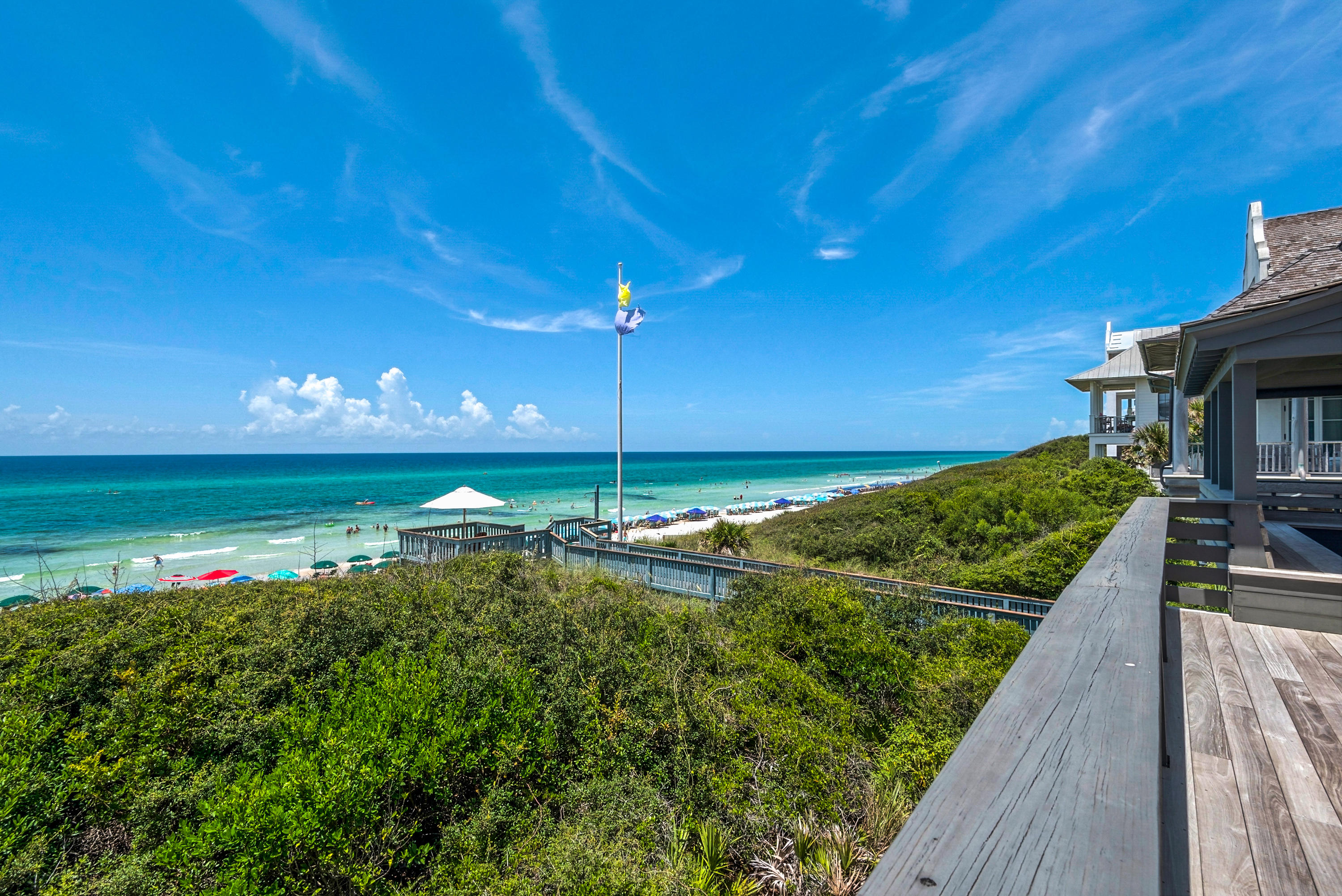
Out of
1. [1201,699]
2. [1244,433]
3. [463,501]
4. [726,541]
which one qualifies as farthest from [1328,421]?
[463,501]

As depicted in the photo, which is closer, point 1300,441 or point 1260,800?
point 1260,800

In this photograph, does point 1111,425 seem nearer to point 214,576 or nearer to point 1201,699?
point 1201,699

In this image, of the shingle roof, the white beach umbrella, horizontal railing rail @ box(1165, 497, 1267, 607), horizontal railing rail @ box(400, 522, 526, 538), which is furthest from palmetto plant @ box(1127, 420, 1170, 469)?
the white beach umbrella

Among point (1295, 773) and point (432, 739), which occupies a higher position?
point (1295, 773)

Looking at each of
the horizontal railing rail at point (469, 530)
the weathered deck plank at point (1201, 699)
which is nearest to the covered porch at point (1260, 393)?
the weathered deck plank at point (1201, 699)

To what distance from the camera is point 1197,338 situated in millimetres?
6180

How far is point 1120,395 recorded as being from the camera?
24.4 m

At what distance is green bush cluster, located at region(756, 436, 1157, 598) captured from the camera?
28.4 feet

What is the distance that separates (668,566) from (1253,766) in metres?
8.62

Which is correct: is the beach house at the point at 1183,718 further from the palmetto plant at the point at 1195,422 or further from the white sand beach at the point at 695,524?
the white sand beach at the point at 695,524

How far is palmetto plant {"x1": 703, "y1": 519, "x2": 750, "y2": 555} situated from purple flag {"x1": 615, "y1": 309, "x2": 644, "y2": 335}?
6.88 meters

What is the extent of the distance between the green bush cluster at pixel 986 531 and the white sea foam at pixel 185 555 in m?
25.6

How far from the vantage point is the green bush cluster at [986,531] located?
866 cm

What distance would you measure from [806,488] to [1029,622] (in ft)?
181
